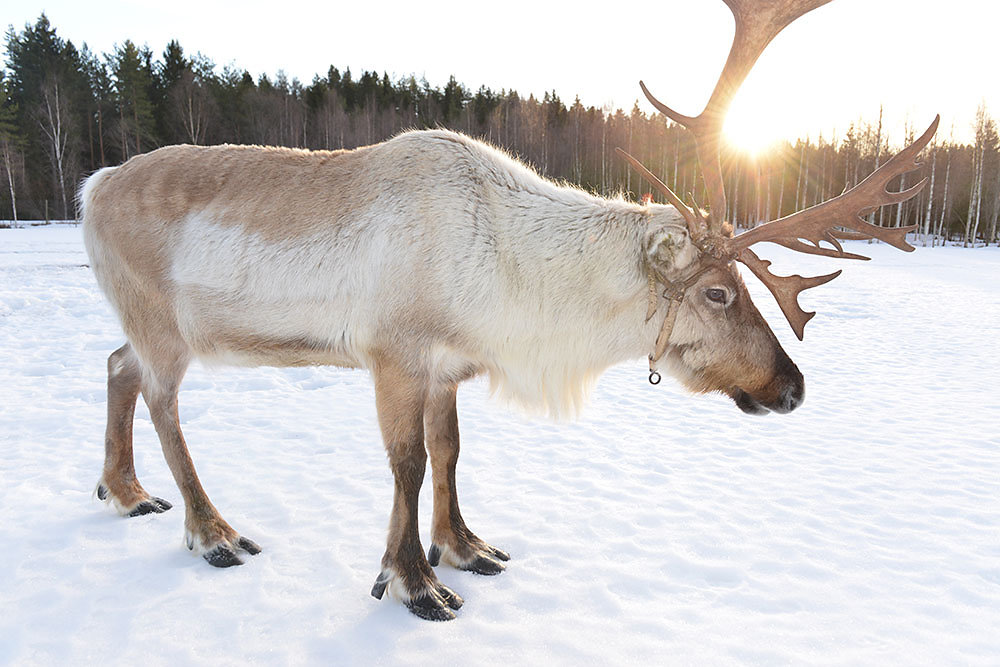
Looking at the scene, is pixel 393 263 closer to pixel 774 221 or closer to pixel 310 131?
pixel 774 221

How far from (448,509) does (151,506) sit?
1.66m

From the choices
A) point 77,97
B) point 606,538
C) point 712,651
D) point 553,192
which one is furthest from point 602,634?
point 77,97

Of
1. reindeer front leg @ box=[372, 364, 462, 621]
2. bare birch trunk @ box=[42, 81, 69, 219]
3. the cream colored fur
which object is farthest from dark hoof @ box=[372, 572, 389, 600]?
bare birch trunk @ box=[42, 81, 69, 219]

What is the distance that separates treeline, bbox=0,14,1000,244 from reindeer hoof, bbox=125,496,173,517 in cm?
2959

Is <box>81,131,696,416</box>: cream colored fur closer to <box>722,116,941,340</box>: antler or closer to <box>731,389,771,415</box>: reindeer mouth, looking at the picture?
<box>722,116,941,340</box>: antler

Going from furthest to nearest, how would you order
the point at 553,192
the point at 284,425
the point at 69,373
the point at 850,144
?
the point at 850,144 < the point at 69,373 < the point at 284,425 < the point at 553,192

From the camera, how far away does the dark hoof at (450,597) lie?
2.53 metres

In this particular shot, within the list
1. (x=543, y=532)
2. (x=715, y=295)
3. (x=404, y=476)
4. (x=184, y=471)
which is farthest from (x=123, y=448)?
(x=715, y=295)

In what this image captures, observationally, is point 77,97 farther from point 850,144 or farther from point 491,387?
point 850,144

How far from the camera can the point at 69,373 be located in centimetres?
568

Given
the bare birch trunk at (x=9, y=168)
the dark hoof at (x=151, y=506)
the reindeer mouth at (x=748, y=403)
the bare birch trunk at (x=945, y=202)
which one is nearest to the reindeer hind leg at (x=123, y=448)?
the dark hoof at (x=151, y=506)

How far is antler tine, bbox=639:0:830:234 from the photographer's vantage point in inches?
109

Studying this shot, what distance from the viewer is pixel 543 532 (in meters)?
3.13

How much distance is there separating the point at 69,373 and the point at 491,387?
491 cm
